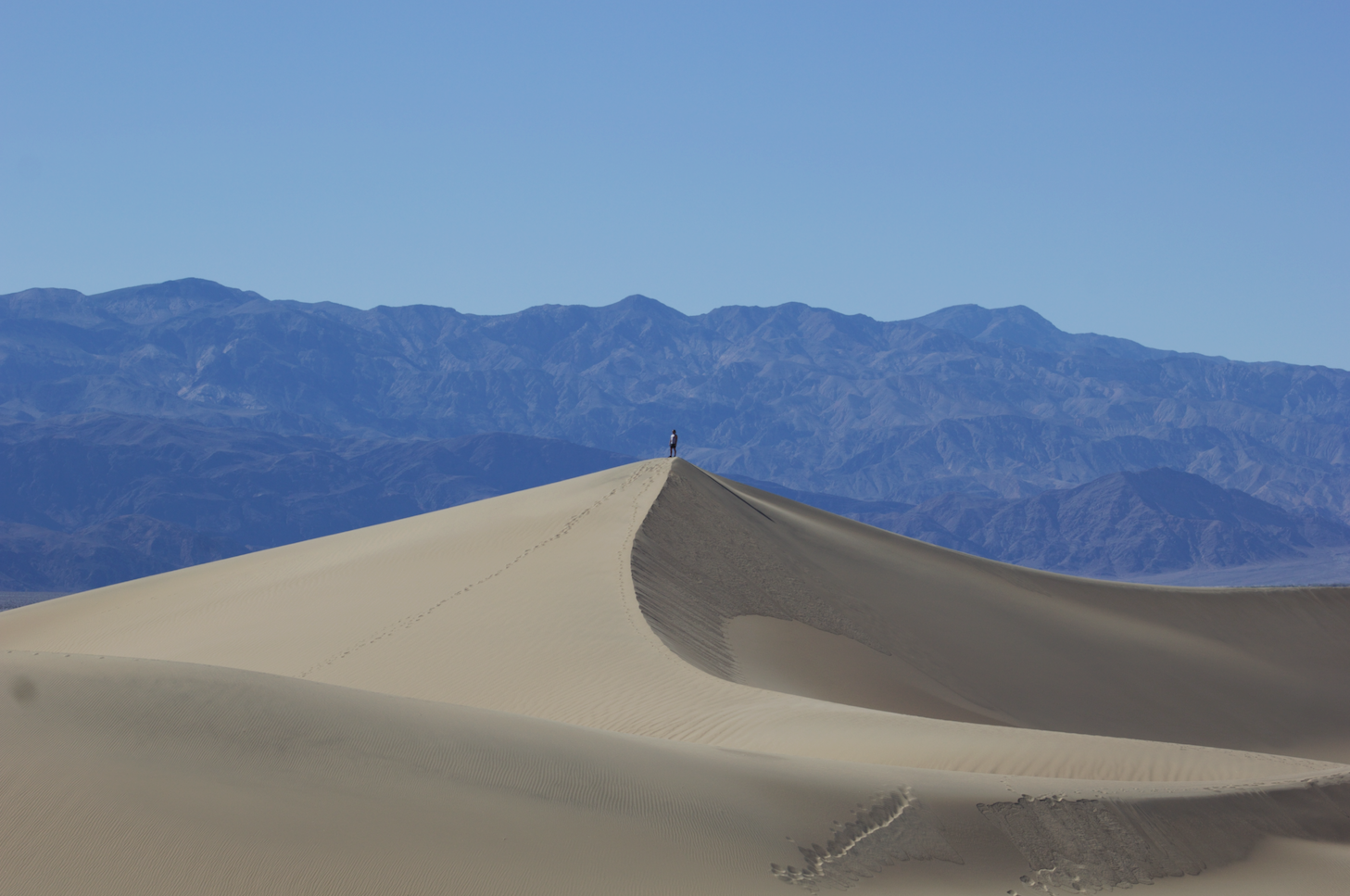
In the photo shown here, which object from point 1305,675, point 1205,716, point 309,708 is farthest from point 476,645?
point 1305,675

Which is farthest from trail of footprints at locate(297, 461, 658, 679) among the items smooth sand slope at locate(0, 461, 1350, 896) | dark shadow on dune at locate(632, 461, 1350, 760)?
dark shadow on dune at locate(632, 461, 1350, 760)

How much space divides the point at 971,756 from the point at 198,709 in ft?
23.2

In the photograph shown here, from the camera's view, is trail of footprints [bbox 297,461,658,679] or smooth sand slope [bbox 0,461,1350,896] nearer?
smooth sand slope [bbox 0,461,1350,896]

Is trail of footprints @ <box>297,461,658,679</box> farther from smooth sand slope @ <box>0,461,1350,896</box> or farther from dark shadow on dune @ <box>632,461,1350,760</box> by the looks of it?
dark shadow on dune @ <box>632,461,1350,760</box>

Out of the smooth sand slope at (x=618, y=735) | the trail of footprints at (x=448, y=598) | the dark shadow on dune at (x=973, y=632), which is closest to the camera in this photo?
the smooth sand slope at (x=618, y=735)

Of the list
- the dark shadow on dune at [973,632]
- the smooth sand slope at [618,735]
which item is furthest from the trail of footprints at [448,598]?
the dark shadow on dune at [973,632]

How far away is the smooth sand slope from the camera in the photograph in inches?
312

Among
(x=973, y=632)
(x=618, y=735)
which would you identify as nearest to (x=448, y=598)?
(x=618, y=735)

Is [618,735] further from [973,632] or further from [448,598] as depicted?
[973,632]

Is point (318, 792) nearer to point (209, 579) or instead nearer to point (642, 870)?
point (642, 870)

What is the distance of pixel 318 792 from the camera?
27.6 ft

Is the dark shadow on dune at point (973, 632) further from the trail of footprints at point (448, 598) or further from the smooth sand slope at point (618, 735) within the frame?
the trail of footprints at point (448, 598)

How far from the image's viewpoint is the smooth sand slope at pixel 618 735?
7934 millimetres

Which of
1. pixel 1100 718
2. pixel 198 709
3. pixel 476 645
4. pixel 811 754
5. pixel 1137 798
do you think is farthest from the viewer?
pixel 1100 718
